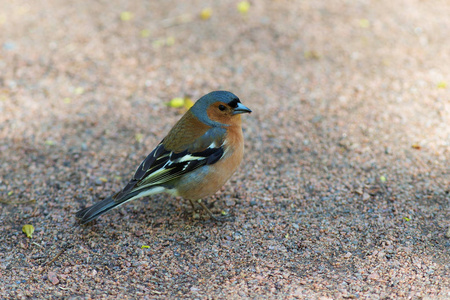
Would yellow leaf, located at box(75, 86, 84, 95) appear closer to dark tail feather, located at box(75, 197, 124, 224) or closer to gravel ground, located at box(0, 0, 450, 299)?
gravel ground, located at box(0, 0, 450, 299)

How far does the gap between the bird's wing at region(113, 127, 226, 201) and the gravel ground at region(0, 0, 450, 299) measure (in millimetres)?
487

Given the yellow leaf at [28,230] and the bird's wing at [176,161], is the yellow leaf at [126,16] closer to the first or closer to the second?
the bird's wing at [176,161]

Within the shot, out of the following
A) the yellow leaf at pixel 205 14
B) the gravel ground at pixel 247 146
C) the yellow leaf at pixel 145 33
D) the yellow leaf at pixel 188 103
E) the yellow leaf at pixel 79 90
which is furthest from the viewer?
the yellow leaf at pixel 205 14

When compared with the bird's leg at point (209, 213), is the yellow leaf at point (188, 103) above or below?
above

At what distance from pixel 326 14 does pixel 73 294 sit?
6411 millimetres

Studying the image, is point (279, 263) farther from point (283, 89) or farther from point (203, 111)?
point (283, 89)

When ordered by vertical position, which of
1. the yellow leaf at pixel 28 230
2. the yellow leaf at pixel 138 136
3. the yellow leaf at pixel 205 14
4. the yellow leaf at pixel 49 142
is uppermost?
the yellow leaf at pixel 205 14

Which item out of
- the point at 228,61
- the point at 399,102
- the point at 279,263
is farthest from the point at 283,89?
the point at 279,263

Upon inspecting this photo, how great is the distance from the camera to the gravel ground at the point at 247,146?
3891 mm

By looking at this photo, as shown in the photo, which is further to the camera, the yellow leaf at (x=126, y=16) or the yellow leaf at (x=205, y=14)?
the yellow leaf at (x=126, y=16)

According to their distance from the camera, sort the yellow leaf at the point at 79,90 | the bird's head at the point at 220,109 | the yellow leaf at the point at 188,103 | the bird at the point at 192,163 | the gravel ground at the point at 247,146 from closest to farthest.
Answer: the gravel ground at the point at 247,146 → the bird at the point at 192,163 → the bird's head at the point at 220,109 → the yellow leaf at the point at 188,103 → the yellow leaf at the point at 79,90

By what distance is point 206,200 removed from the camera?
5.07 m

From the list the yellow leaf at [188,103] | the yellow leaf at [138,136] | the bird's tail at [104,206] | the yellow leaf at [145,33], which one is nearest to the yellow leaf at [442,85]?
the yellow leaf at [188,103]

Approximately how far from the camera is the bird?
4.42 meters
